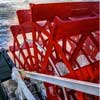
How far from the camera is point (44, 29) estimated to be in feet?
9.11

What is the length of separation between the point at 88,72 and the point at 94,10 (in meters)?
0.58

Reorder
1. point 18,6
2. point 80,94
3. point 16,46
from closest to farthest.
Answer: point 80,94 → point 16,46 → point 18,6

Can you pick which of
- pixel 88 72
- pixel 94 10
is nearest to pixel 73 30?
pixel 94 10

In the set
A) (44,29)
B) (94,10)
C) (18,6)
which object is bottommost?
(18,6)

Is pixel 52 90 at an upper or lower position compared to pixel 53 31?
lower

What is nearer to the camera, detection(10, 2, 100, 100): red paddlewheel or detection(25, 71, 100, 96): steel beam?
detection(25, 71, 100, 96): steel beam

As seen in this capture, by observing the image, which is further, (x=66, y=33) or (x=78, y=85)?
(x=66, y=33)

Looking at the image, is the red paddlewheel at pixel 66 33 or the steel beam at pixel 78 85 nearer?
the steel beam at pixel 78 85

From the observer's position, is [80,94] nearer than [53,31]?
No

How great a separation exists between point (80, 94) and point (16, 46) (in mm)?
1692

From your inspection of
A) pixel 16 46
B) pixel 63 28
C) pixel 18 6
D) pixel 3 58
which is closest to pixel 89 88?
pixel 63 28

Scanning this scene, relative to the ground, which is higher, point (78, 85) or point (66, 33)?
point (66, 33)

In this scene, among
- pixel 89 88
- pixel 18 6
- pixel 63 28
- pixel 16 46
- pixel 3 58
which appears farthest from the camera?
pixel 18 6

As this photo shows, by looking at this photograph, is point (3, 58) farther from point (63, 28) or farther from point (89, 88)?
point (89, 88)
